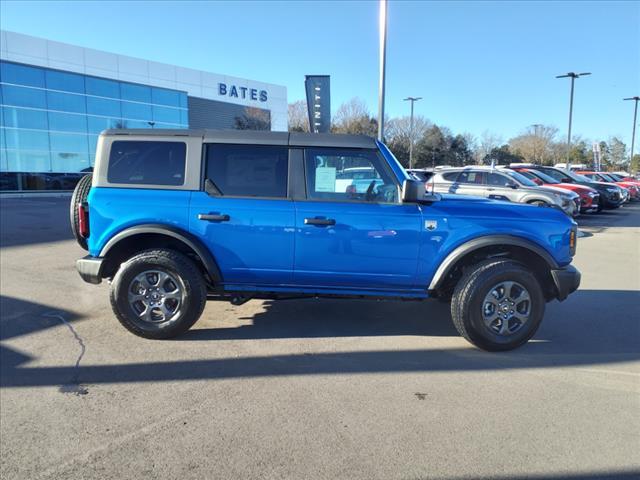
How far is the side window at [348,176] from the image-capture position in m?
4.29

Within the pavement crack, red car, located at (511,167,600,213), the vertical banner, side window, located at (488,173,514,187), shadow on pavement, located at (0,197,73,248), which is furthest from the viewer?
red car, located at (511,167,600,213)

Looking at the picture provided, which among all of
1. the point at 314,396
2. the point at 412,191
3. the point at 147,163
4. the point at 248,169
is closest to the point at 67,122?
the point at 147,163

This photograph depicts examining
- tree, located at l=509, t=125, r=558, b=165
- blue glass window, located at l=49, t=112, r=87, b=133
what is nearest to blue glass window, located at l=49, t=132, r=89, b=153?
blue glass window, located at l=49, t=112, r=87, b=133

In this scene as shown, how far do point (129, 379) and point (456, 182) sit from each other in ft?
39.5

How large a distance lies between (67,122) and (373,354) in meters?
30.1

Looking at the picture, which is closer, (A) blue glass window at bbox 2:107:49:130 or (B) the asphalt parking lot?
(B) the asphalt parking lot

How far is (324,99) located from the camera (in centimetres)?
875

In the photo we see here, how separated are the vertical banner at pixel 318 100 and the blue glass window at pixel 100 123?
A: 2512cm

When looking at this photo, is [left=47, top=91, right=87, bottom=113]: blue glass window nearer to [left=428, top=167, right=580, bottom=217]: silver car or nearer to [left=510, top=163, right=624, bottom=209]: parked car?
[left=428, top=167, right=580, bottom=217]: silver car

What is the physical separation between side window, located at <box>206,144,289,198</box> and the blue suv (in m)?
0.01

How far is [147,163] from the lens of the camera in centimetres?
447

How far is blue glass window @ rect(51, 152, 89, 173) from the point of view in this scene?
2800cm

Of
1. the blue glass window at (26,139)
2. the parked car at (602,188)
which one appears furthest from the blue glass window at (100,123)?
the parked car at (602,188)

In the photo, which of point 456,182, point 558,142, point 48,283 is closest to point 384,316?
point 48,283
